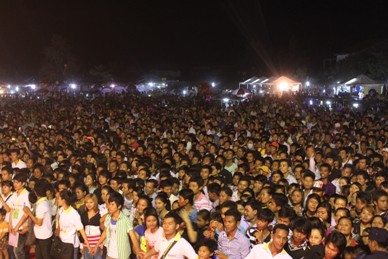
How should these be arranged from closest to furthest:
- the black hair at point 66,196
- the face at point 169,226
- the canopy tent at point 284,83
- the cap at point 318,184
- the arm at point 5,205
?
the face at point 169,226
the black hair at point 66,196
the arm at point 5,205
the cap at point 318,184
the canopy tent at point 284,83

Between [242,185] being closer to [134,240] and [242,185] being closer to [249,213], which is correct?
[249,213]

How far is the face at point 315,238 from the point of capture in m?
3.99

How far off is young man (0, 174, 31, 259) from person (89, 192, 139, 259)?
1.33 meters

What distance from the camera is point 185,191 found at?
522 cm

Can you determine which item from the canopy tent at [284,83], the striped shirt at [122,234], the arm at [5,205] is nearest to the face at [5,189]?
the arm at [5,205]

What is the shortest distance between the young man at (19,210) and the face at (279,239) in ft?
10.6

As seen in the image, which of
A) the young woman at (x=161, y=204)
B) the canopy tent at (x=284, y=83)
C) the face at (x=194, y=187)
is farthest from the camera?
the canopy tent at (x=284, y=83)

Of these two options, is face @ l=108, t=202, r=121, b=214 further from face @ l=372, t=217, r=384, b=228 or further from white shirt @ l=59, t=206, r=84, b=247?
face @ l=372, t=217, r=384, b=228

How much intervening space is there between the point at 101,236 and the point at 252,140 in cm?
509

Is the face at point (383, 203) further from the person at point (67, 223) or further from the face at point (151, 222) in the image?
the person at point (67, 223)

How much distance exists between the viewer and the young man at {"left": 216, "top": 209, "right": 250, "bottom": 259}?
4.30 metres

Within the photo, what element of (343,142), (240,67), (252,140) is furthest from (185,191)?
(240,67)

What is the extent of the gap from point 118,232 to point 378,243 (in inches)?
100

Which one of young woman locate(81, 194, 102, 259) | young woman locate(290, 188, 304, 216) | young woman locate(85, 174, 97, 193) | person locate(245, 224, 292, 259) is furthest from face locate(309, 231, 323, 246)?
young woman locate(85, 174, 97, 193)
